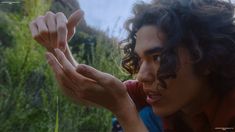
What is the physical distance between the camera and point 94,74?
92cm

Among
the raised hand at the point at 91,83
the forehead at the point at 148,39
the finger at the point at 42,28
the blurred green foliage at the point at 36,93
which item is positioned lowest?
the blurred green foliage at the point at 36,93

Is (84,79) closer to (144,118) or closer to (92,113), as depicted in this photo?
(144,118)

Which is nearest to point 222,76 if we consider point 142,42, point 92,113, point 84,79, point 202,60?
point 202,60

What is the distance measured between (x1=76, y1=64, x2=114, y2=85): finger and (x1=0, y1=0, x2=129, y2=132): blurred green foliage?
0.78 metres

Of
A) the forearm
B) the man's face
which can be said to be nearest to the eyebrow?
the man's face

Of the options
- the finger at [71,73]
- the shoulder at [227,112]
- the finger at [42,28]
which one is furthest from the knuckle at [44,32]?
the shoulder at [227,112]

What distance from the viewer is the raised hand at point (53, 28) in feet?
3.49

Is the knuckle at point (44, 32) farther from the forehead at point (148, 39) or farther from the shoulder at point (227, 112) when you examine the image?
the shoulder at point (227, 112)

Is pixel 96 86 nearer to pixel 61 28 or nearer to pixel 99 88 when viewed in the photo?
pixel 99 88

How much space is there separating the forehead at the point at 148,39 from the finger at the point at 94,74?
11 centimetres

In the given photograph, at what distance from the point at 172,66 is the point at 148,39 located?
76 millimetres

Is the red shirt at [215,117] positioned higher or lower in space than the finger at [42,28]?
lower

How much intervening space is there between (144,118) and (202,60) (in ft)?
0.70

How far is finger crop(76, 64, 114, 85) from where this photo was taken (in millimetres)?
915
